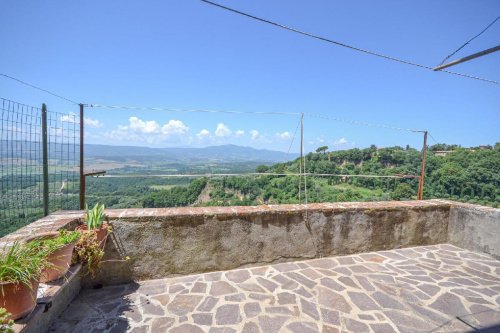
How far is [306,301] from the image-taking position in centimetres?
258

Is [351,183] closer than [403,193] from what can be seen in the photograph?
No

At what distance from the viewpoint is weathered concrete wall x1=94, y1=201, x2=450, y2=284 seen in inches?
114

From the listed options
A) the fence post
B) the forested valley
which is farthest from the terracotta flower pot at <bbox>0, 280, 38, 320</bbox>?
the forested valley

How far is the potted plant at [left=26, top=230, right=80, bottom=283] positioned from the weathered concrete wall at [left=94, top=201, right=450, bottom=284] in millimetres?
773

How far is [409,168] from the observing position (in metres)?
5.73

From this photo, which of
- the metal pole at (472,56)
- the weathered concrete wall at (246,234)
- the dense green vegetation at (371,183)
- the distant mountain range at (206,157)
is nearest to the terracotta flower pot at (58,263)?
the weathered concrete wall at (246,234)

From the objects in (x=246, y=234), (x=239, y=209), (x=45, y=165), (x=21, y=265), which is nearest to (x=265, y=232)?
(x=246, y=234)

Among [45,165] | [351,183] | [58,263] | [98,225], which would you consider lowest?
[58,263]

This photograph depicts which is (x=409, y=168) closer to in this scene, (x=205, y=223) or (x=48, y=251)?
(x=205, y=223)

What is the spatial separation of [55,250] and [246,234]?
1969 mm

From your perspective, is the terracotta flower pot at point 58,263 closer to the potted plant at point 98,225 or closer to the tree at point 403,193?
the potted plant at point 98,225

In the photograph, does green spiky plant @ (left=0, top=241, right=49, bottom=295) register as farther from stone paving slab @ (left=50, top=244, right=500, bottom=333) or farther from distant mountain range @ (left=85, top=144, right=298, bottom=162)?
distant mountain range @ (left=85, top=144, right=298, bottom=162)

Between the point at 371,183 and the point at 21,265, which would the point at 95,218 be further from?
the point at 371,183

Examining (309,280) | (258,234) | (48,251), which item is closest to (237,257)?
(258,234)
